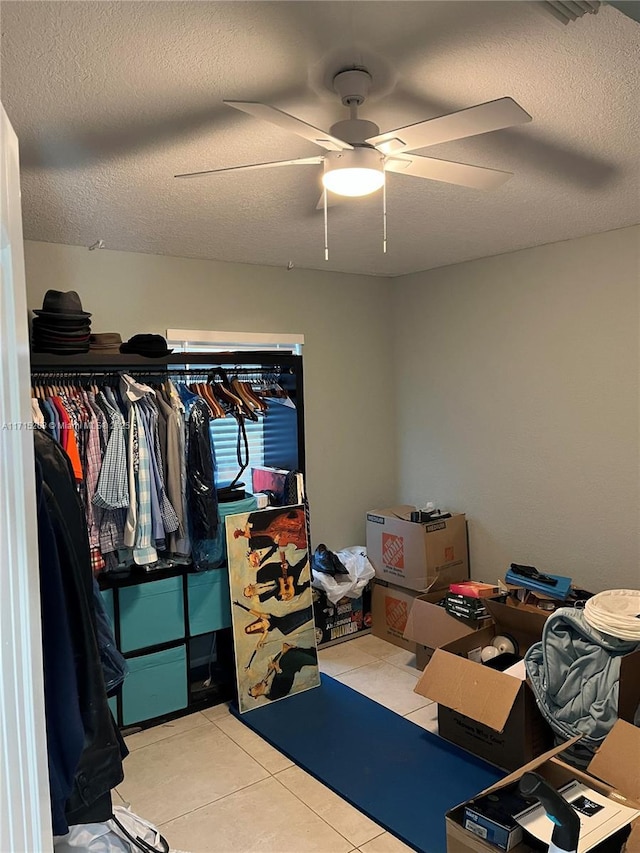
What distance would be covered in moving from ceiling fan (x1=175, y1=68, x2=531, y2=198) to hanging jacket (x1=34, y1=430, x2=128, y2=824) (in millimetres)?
946

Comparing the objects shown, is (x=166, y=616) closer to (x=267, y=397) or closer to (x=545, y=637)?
(x=267, y=397)

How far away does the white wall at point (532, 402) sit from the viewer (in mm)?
3590

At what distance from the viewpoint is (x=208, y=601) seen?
134 inches

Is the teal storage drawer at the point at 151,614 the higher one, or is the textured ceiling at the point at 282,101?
the textured ceiling at the point at 282,101

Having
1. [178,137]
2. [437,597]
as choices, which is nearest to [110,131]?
[178,137]

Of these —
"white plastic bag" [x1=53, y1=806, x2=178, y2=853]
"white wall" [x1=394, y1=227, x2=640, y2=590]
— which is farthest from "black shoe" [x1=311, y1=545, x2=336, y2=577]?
"white plastic bag" [x1=53, y1=806, x2=178, y2=853]

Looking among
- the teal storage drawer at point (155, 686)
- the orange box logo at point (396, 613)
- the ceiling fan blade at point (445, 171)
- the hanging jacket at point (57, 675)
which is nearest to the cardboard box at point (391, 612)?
the orange box logo at point (396, 613)

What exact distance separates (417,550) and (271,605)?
1.08 metres

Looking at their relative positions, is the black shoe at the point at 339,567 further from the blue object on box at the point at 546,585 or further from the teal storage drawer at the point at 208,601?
the blue object on box at the point at 546,585

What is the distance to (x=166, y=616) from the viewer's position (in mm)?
3277

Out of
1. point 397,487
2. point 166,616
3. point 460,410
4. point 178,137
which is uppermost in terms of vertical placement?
point 178,137

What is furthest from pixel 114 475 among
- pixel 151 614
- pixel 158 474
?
pixel 151 614

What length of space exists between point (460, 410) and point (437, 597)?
1.32 m

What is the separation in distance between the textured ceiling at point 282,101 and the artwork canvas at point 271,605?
161 cm
